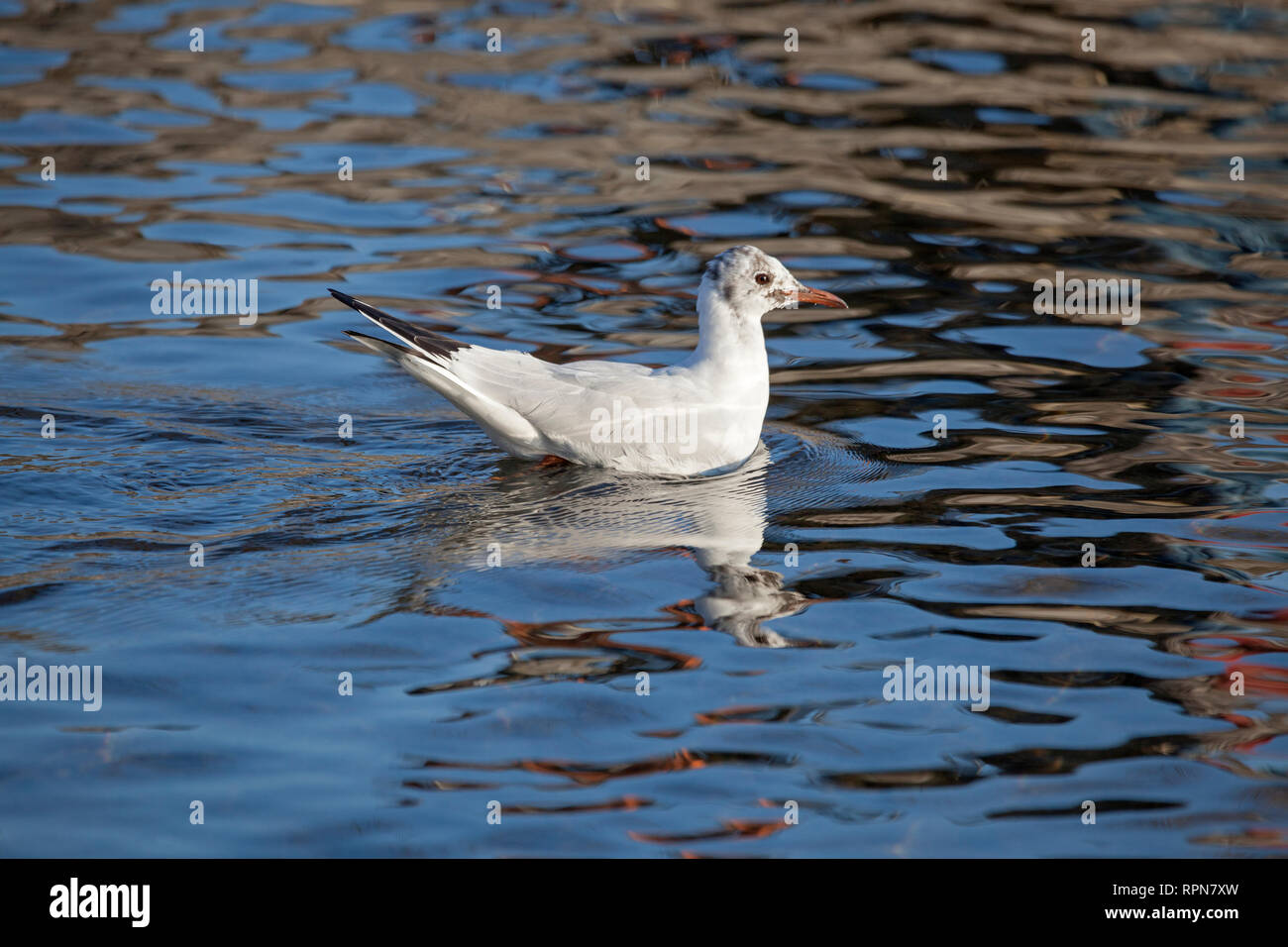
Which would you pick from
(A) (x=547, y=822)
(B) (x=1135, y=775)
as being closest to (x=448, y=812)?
(A) (x=547, y=822)

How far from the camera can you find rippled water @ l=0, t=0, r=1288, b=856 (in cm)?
547

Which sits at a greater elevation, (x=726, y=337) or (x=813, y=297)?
(x=813, y=297)

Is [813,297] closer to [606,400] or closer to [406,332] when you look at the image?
[606,400]

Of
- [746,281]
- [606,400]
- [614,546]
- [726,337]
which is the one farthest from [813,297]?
[614,546]

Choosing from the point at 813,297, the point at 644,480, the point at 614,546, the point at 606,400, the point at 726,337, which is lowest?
the point at 614,546

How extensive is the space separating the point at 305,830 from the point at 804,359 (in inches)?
241

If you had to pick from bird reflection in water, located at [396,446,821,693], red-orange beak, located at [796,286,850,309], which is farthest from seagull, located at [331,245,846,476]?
red-orange beak, located at [796,286,850,309]

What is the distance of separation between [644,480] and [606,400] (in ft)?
1.57

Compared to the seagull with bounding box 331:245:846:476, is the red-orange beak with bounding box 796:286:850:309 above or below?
above

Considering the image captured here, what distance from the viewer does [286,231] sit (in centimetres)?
1270

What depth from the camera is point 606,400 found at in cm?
820

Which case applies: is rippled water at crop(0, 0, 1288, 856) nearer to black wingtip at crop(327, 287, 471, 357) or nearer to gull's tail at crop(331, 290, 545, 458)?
gull's tail at crop(331, 290, 545, 458)

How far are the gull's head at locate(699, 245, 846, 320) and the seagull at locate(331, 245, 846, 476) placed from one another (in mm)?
74

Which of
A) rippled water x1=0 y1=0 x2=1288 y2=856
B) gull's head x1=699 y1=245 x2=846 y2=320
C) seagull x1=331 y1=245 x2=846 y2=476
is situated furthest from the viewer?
gull's head x1=699 y1=245 x2=846 y2=320
